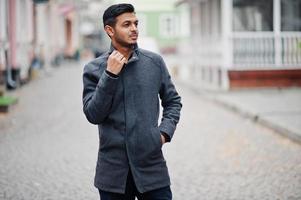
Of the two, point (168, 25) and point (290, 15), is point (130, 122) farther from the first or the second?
point (168, 25)

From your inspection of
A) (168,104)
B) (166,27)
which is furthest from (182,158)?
(166,27)

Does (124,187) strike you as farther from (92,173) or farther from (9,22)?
(9,22)

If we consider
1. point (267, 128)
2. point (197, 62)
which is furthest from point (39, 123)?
point (197, 62)

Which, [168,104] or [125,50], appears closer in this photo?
[125,50]

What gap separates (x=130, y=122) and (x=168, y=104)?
1.16 feet

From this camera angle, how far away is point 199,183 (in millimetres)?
7250

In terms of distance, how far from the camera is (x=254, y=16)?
2153cm

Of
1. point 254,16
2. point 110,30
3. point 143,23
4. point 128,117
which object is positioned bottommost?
point 128,117

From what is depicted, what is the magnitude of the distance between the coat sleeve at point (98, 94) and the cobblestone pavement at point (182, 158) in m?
3.00

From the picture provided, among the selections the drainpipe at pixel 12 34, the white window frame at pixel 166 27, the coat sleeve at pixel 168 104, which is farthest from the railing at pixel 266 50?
the white window frame at pixel 166 27

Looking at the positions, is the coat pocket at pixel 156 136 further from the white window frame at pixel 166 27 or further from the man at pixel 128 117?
the white window frame at pixel 166 27

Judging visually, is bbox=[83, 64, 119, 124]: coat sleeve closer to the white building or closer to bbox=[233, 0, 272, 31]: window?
the white building

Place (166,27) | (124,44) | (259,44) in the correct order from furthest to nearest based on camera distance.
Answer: (166,27), (259,44), (124,44)

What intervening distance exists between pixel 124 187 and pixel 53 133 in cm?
767
